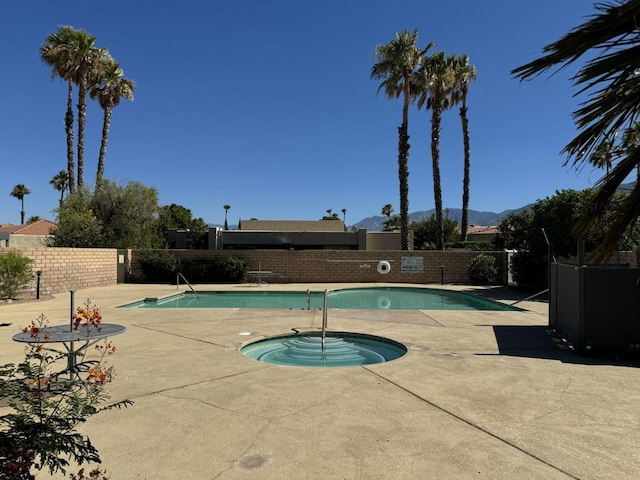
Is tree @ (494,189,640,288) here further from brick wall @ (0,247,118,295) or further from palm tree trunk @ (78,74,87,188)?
palm tree trunk @ (78,74,87,188)

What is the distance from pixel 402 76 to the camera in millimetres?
25484

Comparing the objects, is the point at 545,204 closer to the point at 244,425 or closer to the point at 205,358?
the point at 205,358

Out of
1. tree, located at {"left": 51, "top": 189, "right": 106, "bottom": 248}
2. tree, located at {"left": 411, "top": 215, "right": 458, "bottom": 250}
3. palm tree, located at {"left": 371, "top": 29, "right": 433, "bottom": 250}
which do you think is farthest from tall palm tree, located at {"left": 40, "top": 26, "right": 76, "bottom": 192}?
tree, located at {"left": 411, "top": 215, "right": 458, "bottom": 250}

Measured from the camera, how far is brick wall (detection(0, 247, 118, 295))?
52.0 ft

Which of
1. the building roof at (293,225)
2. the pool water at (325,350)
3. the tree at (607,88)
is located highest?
the building roof at (293,225)

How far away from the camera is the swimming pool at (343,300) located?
1523 cm

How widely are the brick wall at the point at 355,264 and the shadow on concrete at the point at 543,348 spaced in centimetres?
1341

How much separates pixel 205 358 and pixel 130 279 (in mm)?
17740

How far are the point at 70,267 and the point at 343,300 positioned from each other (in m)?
11.4

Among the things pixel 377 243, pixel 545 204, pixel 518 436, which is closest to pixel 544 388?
pixel 518 436

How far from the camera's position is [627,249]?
17.0 meters

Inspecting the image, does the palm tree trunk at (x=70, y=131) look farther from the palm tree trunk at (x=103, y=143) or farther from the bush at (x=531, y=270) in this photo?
the bush at (x=531, y=270)

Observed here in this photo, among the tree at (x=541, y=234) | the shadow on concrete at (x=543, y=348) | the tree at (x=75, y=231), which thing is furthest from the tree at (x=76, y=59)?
the shadow on concrete at (x=543, y=348)

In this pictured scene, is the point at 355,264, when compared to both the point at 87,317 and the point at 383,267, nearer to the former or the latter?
the point at 383,267
